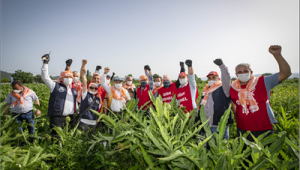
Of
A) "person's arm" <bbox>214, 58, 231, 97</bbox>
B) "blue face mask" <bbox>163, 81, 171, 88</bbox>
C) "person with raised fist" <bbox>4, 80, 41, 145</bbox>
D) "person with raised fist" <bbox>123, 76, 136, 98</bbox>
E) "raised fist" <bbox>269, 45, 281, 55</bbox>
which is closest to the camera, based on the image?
"raised fist" <bbox>269, 45, 281, 55</bbox>

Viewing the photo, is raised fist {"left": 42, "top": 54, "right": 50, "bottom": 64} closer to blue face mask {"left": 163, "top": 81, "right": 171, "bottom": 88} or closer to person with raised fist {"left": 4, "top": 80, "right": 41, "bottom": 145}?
person with raised fist {"left": 4, "top": 80, "right": 41, "bottom": 145}

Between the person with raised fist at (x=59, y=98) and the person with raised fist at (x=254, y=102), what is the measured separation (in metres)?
3.64

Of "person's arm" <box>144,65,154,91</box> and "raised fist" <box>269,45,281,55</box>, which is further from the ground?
"raised fist" <box>269,45,281,55</box>

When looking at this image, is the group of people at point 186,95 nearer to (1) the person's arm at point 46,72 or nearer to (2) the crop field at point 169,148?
(1) the person's arm at point 46,72

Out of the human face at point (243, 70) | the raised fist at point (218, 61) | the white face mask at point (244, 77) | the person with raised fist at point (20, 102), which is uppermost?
the raised fist at point (218, 61)

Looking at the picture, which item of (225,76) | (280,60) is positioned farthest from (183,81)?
(280,60)

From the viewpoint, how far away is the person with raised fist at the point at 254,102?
240cm

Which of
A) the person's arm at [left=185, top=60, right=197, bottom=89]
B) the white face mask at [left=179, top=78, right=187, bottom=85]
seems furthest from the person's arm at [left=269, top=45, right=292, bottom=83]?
the white face mask at [left=179, top=78, right=187, bottom=85]

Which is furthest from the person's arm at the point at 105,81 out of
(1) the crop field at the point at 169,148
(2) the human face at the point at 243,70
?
(2) the human face at the point at 243,70

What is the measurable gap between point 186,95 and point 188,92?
10cm

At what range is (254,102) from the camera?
8.08ft

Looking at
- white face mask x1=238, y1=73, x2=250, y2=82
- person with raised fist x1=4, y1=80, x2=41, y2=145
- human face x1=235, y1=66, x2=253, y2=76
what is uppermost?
human face x1=235, y1=66, x2=253, y2=76

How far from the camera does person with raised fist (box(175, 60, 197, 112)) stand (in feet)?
13.0

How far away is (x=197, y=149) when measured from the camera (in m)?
0.81
